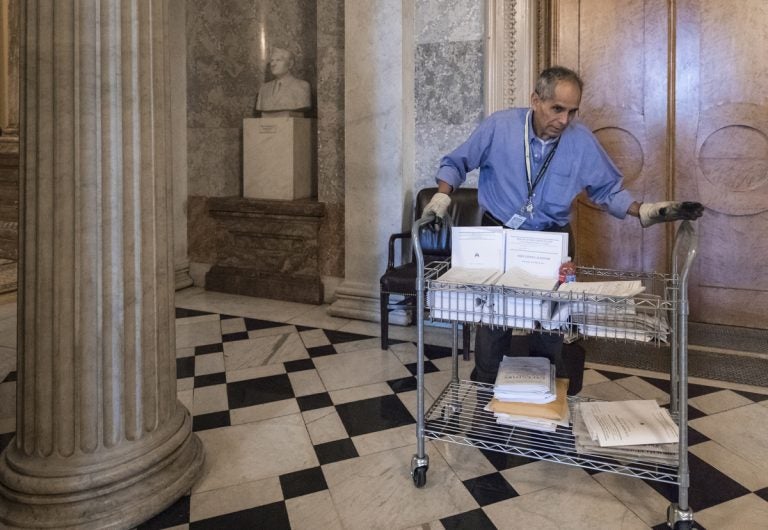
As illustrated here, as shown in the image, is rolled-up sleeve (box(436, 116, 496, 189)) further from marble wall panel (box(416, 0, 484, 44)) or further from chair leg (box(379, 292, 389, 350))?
marble wall panel (box(416, 0, 484, 44))

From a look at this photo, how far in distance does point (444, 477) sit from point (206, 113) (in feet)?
14.7

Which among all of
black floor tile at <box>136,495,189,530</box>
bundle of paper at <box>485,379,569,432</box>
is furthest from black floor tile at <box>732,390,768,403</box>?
black floor tile at <box>136,495,189,530</box>

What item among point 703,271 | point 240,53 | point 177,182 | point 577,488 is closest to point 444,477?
point 577,488

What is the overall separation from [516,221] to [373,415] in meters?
1.13

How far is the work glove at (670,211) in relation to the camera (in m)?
1.87

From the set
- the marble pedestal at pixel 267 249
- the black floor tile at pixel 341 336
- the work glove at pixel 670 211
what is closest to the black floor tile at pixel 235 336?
the black floor tile at pixel 341 336

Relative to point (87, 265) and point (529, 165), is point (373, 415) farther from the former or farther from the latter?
point (87, 265)

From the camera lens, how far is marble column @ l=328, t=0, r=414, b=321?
4.30 m

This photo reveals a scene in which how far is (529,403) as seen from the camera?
2.19 meters

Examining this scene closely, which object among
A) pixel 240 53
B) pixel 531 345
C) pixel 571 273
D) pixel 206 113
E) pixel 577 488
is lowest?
pixel 577 488

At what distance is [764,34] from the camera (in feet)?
12.7

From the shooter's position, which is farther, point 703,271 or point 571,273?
point 703,271

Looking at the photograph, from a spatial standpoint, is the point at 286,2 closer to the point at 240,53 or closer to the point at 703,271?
the point at 240,53

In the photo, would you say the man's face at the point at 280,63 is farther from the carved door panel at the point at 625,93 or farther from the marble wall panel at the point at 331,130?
the carved door panel at the point at 625,93
